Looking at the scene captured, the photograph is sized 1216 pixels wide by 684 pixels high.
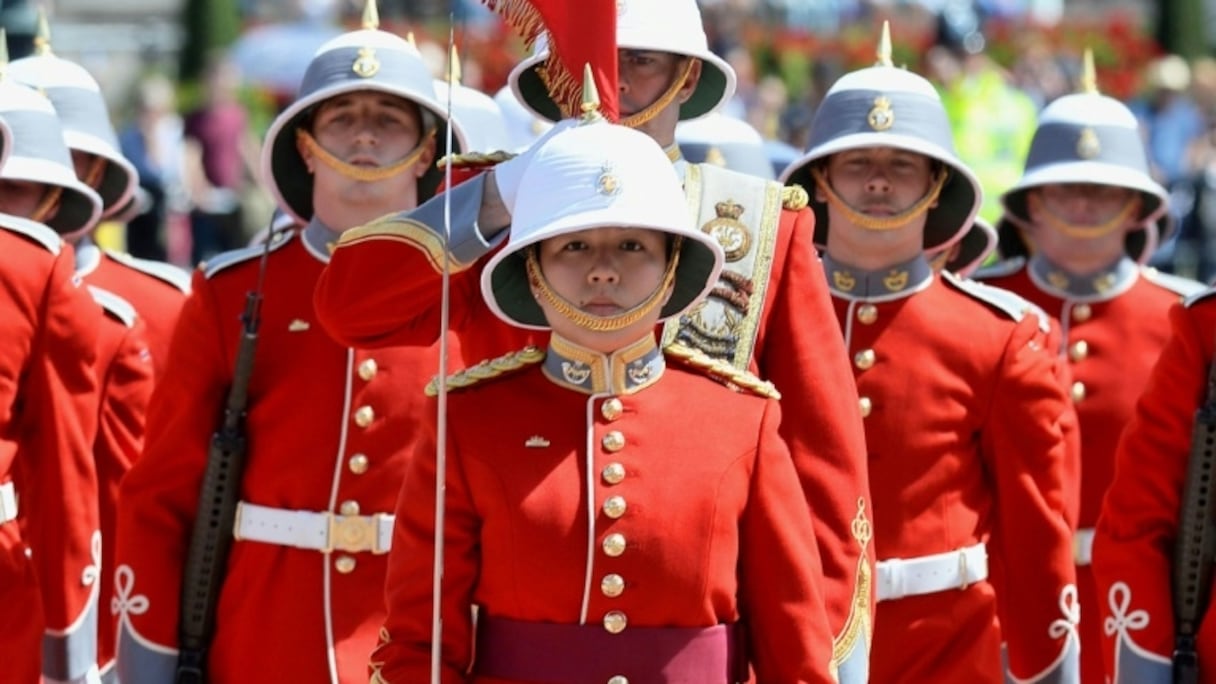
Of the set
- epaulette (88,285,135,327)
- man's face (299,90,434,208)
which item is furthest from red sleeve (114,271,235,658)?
epaulette (88,285,135,327)

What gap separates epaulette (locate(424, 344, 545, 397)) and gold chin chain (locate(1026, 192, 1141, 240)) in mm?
4774

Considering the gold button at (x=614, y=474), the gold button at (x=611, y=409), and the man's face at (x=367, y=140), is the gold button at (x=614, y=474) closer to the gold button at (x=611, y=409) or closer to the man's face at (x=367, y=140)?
the gold button at (x=611, y=409)

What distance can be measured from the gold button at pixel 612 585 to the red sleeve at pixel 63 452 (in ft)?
8.11

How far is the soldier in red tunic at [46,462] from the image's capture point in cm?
801

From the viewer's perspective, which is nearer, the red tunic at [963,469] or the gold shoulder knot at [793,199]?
the gold shoulder knot at [793,199]

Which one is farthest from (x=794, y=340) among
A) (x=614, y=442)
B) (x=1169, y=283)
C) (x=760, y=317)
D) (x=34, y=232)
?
(x=1169, y=283)

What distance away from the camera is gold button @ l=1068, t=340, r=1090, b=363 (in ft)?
34.3

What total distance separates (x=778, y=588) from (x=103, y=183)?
513cm

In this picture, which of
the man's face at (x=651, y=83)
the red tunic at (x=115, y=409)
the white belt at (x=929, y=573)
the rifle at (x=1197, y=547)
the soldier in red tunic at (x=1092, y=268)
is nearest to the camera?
the man's face at (x=651, y=83)

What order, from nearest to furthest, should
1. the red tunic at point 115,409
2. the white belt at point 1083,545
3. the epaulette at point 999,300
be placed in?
the epaulette at point 999,300 < the red tunic at point 115,409 < the white belt at point 1083,545

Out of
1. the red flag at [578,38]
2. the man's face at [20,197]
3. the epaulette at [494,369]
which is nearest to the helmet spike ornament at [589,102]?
the red flag at [578,38]

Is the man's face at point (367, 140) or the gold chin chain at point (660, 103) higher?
the man's face at point (367, 140)

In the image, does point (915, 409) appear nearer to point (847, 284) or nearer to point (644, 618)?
point (847, 284)

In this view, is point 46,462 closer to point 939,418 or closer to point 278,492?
point 278,492
